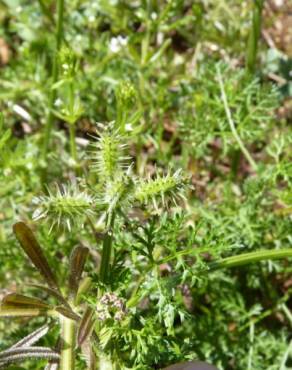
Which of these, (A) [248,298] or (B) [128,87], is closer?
(B) [128,87]

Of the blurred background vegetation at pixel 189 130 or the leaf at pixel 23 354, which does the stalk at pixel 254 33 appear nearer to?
the blurred background vegetation at pixel 189 130

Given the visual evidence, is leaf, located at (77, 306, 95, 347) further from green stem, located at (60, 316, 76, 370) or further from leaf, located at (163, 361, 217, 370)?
leaf, located at (163, 361, 217, 370)

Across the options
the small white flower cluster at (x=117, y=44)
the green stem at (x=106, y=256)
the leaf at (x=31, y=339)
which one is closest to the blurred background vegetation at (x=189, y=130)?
the small white flower cluster at (x=117, y=44)

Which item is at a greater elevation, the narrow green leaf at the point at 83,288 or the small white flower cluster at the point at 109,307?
the narrow green leaf at the point at 83,288

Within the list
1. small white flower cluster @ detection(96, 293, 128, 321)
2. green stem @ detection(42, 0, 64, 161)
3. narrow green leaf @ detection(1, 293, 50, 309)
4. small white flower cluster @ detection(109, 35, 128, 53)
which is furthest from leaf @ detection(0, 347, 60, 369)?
small white flower cluster @ detection(109, 35, 128, 53)

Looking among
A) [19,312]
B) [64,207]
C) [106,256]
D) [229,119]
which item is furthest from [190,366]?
[229,119]

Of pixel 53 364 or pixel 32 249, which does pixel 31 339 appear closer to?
pixel 53 364

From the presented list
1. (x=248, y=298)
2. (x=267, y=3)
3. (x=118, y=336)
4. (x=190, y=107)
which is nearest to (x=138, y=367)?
(x=118, y=336)

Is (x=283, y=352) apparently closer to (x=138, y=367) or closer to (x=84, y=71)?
(x=138, y=367)
